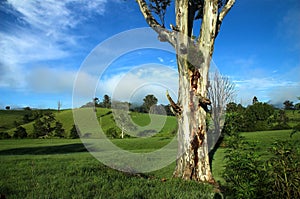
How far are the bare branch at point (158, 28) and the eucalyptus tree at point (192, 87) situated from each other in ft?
0.11

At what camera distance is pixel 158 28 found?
9.14m

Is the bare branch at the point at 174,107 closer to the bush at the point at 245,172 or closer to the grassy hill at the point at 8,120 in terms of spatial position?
the bush at the point at 245,172

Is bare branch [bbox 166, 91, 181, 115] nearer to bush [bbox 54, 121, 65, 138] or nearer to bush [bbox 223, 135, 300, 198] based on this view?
bush [bbox 223, 135, 300, 198]

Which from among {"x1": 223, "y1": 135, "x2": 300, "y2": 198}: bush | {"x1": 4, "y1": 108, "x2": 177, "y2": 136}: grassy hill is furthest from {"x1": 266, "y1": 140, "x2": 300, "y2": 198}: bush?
{"x1": 4, "y1": 108, "x2": 177, "y2": 136}: grassy hill

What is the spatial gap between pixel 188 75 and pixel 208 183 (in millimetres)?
3571

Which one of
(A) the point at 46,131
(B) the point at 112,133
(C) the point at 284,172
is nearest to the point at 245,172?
(C) the point at 284,172

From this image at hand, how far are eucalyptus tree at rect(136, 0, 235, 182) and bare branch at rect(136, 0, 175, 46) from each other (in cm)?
3

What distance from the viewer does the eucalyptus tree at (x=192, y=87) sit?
838 cm

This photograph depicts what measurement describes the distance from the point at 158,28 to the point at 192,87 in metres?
2.50

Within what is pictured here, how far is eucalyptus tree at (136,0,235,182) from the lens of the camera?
838cm

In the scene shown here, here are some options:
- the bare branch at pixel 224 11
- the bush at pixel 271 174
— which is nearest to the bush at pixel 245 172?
the bush at pixel 271 174

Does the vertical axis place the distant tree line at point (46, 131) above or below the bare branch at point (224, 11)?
below

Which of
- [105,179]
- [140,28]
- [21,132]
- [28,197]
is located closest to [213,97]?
[140,28]

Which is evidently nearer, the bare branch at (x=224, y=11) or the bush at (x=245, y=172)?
the bush at (x=245, y=172)
